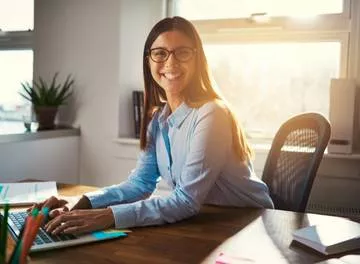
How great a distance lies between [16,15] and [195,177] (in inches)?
97.9

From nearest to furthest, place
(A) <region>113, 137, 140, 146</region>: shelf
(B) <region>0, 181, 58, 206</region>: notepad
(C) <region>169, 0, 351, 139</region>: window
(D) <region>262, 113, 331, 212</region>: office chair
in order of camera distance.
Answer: (B) <region>0, 181, 58, 206</region>: notepad → (D) <region>262, 113, 331, 212</region>: office chair → (C) <region>169, 0, 351, 139</region>: window → (A) <region>113, 137, 140, 146</region>: shelf

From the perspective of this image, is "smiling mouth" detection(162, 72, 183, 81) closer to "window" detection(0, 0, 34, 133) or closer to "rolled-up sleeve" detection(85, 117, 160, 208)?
"rolled-up sleeve" detection(85, 117, 160, 208)

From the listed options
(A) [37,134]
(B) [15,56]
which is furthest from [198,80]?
(B) [15,56]

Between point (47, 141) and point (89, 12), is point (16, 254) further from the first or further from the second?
point (89, 12)

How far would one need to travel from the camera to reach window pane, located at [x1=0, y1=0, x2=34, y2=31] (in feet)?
10.3

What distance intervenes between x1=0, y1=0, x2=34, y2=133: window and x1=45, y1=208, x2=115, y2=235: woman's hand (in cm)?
220

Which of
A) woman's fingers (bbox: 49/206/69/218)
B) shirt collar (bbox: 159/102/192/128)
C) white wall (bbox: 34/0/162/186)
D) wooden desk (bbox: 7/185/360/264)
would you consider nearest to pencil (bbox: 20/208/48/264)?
wooden desk (bbox: 7/185/360/264)

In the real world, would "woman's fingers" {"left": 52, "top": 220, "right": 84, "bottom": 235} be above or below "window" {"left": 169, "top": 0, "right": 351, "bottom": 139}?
below

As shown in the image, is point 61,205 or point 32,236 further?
point 61,205

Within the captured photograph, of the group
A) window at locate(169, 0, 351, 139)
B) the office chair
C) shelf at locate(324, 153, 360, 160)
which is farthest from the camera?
window at locate(169, 0, 351, 139)

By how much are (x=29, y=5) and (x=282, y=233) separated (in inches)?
106

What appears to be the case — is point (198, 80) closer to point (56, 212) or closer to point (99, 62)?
point (56, 212)

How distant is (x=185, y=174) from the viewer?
127 cm

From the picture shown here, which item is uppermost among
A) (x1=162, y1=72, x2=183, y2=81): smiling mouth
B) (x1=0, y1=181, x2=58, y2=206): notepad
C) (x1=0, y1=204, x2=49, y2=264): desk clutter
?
(x1=162, y1=72, x2=183, y2=81): smiling mouth
